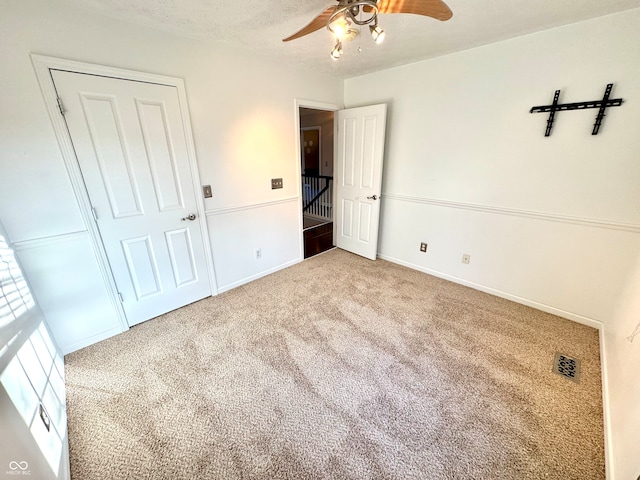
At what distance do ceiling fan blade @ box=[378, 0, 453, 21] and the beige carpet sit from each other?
6.94 feet

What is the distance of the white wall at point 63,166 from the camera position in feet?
5.03

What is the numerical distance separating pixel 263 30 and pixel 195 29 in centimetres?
50

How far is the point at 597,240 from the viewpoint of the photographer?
2029 mm

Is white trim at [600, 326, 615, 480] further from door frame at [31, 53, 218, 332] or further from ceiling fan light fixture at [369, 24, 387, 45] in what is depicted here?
door frame at [31, 53, 218, 332]

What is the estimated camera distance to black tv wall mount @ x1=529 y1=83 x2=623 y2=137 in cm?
179

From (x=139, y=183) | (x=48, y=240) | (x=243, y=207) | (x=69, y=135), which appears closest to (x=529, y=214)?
(x=243, y=207)

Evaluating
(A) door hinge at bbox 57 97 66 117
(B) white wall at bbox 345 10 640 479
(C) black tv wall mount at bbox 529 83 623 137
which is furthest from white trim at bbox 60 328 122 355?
(C) black tv wall mount at bbox 529 83 623 137

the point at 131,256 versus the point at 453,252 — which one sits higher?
the point at 131,256

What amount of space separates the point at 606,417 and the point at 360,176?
2.87 m

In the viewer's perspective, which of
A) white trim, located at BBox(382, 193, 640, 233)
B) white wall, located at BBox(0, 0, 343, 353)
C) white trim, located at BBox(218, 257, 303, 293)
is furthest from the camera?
white trim, located at BBox(218, 257, 303, 293)

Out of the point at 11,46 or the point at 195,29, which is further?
the point at 195,29

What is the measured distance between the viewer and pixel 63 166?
171 centimetres

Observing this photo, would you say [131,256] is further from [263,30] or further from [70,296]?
[263,30]

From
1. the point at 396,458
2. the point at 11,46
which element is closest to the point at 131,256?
the point at 11,46
